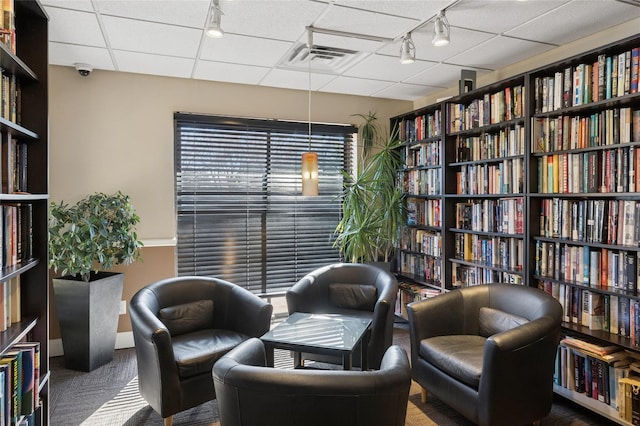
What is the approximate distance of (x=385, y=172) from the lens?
14.5 feet

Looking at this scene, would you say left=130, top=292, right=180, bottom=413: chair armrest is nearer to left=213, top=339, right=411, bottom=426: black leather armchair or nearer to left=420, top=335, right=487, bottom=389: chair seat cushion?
left=213, top=339, right=411, bottom=426: black leather armchair

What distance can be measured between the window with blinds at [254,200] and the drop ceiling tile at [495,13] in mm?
2101

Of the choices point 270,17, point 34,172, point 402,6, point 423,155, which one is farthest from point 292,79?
point 34,172

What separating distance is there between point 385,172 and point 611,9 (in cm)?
234

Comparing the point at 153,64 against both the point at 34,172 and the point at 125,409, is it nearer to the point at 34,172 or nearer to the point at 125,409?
the point at 34,172

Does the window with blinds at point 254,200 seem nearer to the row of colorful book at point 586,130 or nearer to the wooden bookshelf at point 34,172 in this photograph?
the wooden bookshelf at point 34,172

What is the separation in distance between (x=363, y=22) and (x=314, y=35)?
15.4 inches

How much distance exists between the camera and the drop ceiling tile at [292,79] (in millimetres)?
3789

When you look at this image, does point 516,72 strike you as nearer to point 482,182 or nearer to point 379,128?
point 482,182

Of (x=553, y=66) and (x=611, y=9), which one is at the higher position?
(x=611, y=9)

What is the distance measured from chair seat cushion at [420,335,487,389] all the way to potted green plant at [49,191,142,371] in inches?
99.2

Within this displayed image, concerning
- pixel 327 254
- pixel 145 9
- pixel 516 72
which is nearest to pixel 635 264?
pixel 516 72

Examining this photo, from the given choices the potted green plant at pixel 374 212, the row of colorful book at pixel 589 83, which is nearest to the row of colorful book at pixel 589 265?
the row of colorful book at pixel 589 83

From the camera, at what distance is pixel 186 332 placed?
295 centimetres
